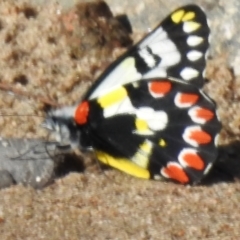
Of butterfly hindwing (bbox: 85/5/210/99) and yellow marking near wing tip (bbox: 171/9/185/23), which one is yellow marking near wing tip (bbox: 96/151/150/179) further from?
yellow marking near wing tip (bbox: 171/9/185/23)

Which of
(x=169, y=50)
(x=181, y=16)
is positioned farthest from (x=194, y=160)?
(x=181, y=16)

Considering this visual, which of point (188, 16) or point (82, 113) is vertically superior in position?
point (188, 16)

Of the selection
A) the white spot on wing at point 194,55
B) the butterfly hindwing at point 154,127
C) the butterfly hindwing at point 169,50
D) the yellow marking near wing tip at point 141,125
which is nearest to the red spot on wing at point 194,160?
the butterfly hindwing at point 154,127

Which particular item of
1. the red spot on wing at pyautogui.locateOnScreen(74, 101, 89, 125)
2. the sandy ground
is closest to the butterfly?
the red spot on wing at pyautogui.locateOnScreen(74, 101, 89, 125)

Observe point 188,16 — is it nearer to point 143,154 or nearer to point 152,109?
point 152,109

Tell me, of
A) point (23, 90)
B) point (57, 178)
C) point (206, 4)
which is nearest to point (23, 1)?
point (23, 90)

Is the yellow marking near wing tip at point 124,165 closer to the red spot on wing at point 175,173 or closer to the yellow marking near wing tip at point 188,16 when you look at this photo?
the red spot on wing at point 175,173
